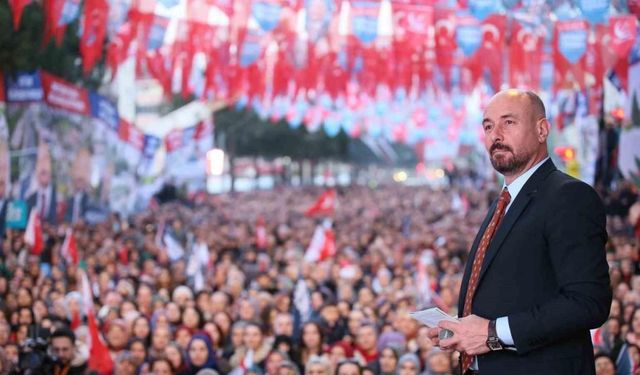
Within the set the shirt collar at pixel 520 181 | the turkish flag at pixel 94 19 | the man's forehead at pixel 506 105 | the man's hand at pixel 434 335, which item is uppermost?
the turkish flag at pixel 94 19

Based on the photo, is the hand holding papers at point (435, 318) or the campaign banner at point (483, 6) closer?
the hand holding papers at point (435, 318)

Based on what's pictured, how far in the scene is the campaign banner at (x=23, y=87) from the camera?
73.2ft

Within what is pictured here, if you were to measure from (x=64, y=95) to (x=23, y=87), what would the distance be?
2912 mm

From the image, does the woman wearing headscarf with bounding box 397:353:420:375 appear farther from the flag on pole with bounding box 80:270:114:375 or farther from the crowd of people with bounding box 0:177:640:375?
the flag on pole with bounding box 80:270:114:375

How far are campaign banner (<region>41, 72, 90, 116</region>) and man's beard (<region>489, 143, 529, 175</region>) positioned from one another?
69.3 feet

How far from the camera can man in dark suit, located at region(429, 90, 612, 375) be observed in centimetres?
332

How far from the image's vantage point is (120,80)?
156 ft

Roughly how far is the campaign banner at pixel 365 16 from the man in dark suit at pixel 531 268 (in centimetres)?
1374

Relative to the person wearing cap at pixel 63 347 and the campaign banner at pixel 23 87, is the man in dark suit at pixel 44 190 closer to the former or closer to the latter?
the campaign banner at pixel 23 87

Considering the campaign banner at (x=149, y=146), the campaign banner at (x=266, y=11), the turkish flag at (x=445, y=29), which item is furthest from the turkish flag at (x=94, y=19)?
the campaign banner at (x=149, y=146)

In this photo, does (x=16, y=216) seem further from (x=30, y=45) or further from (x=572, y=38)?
(x=572, y=38)

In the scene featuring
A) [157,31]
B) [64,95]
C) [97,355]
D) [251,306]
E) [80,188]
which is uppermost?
[157,31]

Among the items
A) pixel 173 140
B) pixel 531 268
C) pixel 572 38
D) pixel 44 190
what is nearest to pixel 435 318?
pixel 531 268

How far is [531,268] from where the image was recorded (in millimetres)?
3422
